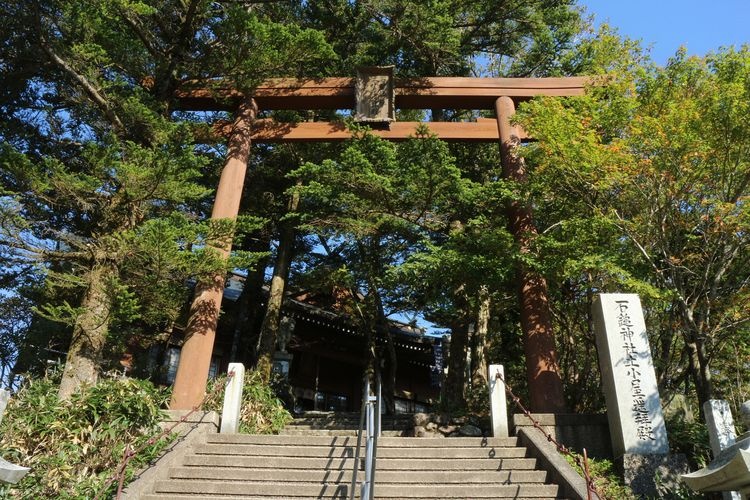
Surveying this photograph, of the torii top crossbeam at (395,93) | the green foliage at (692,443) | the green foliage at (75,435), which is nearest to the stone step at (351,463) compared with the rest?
the green foliage at (75,435)

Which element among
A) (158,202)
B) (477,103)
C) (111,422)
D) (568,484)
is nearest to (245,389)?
(111,422)

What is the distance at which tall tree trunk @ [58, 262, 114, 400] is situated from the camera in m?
7.67

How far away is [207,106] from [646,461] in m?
10.2

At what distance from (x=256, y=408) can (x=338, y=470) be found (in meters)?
2.91

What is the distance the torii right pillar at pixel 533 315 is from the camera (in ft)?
29.6

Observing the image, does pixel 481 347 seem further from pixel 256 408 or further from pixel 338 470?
pixel 338 470

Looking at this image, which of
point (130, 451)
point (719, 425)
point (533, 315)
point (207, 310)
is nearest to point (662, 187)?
point (533, 315)

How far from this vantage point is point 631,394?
7.02 m

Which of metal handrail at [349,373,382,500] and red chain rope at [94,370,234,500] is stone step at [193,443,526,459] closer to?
red chain rope at [94,370,234,500]

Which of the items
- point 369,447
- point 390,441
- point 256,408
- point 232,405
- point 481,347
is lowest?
point 369,447

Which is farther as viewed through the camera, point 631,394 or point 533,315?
point 533,315

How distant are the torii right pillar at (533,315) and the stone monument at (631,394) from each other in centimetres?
175

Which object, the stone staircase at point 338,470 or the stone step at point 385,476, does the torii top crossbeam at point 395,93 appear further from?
the stone step at point 385,476

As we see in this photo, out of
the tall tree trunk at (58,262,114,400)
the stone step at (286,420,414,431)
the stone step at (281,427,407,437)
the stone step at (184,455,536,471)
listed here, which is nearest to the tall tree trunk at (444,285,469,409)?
the stone step at (286,420,414,431)
